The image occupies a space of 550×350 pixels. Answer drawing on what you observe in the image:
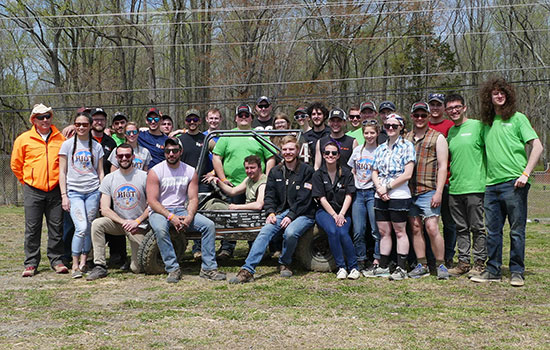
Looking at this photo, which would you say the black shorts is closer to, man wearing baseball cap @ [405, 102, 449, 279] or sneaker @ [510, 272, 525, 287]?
man wearing baseball cap @ [405, 102, 449, 279]

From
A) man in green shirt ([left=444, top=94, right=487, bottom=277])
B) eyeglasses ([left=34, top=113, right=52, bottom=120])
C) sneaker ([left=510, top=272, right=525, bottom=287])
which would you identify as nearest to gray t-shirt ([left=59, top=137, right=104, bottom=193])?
eyeglasses ([left=34, top=113, right=52, bottom=120])

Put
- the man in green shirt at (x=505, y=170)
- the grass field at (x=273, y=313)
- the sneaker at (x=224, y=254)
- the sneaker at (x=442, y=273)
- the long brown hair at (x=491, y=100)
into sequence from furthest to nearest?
the sneaker at (x=224, y=254), the sneaker at (x=442, y=273), the long brown hair at (x=491, y=100), the man in green shirt at (x=505, y=170), the grass field at (x=273, y=313)

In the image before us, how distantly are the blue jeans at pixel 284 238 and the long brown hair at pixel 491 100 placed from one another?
2.34 metres

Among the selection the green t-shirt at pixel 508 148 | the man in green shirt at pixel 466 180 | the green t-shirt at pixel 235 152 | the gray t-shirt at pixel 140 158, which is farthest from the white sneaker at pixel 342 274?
the gray t-shirt at pixel 140 158

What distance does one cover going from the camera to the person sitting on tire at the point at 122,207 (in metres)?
6.60

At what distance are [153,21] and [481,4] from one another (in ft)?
63.4

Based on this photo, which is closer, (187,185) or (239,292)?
(239,292)

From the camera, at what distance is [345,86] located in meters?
31.8

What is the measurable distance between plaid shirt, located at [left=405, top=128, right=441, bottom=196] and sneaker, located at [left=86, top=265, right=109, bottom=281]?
3.82m

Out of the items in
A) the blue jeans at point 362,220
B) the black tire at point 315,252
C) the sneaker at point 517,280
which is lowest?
the sneaker at point 517,280

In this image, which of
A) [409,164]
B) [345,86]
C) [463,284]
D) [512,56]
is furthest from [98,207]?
[512,56]

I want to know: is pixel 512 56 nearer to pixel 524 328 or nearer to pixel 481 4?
pixel 481 4

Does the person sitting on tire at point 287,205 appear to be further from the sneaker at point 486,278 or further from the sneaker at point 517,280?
the sneaker at point 517,280

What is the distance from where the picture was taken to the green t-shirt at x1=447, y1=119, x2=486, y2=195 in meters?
6.13
